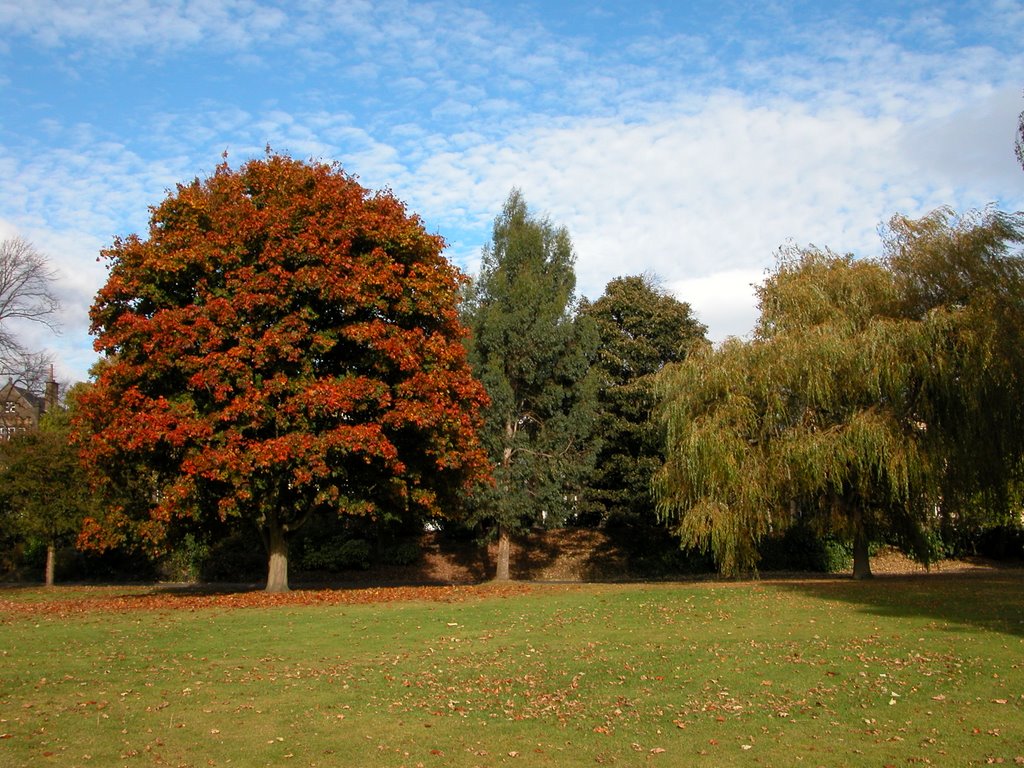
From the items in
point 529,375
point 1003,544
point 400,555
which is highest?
point 529,375

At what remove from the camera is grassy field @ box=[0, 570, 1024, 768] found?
24.9ft

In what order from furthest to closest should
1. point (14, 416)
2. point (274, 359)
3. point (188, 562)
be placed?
point (14, 416), point (188, 562), point (274, 359)

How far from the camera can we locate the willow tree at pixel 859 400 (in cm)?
1995

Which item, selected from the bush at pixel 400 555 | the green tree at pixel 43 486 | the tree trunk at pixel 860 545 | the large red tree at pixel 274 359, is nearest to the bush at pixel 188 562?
the green tree at pixel 43 486

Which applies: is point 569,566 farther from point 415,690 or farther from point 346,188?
point 415,690

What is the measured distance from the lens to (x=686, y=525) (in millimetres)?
23078

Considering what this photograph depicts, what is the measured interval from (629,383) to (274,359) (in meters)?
17.3

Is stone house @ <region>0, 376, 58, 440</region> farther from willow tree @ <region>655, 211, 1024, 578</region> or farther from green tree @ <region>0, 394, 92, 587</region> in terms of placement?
willow tree @ <region>655, 211, 1024, 578</region>

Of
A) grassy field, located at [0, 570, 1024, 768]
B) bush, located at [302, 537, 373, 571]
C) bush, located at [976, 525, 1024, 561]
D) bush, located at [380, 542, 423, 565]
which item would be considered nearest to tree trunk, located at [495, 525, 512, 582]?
bush, located at [380, 542, 423, 565]

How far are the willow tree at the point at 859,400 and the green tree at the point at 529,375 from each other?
6.01m

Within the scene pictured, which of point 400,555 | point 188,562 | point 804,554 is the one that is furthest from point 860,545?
point 188,562

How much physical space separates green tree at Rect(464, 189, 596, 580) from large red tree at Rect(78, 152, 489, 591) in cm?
623

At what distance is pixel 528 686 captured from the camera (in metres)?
10.3

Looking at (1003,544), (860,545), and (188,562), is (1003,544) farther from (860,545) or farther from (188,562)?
(188,562)
